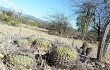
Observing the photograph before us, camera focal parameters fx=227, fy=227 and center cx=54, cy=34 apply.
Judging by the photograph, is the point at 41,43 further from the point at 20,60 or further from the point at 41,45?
the point at 20,60

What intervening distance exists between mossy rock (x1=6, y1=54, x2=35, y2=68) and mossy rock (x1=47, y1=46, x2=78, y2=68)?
99 centimetres

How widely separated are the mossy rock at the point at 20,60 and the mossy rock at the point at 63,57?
99cm

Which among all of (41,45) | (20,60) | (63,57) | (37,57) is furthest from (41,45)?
(20,60)

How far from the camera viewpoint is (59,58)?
21.4 ft

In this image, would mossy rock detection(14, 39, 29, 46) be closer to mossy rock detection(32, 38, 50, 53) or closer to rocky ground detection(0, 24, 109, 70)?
rocky ground detection(0, 24, 109, 70)

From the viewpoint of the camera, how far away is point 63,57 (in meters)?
6.47

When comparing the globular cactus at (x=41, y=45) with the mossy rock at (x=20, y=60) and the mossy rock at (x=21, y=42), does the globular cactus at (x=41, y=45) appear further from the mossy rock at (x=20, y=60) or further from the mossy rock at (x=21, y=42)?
the mossy rock at (x=20, y=60)

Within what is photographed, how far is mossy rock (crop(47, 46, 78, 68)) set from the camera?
21.2 ft

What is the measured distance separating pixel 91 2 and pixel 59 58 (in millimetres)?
6143

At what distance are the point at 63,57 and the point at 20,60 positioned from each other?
1.45 meters

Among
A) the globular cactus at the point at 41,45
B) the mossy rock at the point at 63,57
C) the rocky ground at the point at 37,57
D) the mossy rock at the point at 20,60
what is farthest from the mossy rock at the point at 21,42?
the mossy rock at the point at 20,60

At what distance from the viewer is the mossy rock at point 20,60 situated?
543 cm

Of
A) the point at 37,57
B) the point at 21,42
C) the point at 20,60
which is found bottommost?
the point at 37,57

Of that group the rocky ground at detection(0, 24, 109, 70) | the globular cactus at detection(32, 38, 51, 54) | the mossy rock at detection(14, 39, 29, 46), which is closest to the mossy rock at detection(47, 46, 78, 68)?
the rocky ground at detection(0, 24, 109, 70)
